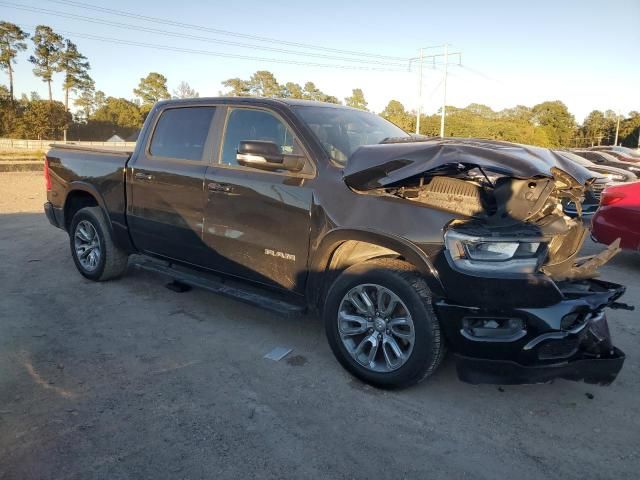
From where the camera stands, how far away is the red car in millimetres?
6180

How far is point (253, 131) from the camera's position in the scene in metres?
4.15

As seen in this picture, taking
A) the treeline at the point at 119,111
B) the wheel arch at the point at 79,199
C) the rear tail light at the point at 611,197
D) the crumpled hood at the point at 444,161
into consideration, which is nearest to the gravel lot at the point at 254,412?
the wheel arch at the point at 79,199

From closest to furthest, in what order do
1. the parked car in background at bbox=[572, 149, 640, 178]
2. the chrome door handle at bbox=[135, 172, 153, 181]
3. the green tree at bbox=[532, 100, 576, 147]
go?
1. the chrome door handle at bbox=[135, 172, 153, 181]
2. the parked car in background at bbox=[572, 149, 640, 178]
3. the green tree at bbox=[532, 100, 576, 147]

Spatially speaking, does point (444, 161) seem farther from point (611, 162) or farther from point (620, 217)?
point (611, 162)

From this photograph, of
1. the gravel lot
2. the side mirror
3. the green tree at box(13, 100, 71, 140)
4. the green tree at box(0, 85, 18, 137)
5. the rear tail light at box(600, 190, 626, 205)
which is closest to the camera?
the gravel lot

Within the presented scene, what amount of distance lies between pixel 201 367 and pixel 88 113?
2765 inches

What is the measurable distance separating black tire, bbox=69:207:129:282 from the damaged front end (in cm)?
345

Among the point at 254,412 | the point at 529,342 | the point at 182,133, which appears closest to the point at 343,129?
the point at 182,133

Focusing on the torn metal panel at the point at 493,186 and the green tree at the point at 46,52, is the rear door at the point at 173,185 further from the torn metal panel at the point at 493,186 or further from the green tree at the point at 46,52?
the green tree at the point at 46,52

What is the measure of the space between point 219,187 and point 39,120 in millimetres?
51771

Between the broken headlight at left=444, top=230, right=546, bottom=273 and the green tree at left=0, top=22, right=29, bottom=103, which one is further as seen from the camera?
the green tree at left=0, top=22, right=29, bottom=103

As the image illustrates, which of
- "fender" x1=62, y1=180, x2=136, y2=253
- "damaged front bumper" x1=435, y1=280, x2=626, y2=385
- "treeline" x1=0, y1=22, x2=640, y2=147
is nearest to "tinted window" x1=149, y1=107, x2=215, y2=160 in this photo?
"fender" x1=62, y1=180, x2=136, y2=253

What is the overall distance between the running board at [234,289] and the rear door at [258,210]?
13 cm

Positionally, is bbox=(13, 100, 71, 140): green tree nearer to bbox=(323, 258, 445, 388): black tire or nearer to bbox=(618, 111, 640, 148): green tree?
bbox=(323, 258, 445, 388): black tire
